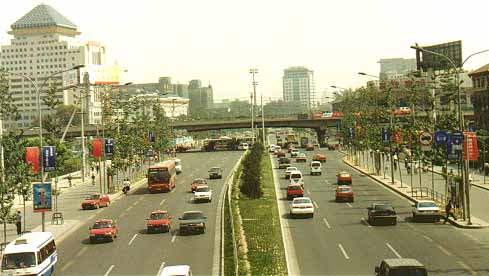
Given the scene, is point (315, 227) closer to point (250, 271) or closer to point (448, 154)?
point (448, 154)

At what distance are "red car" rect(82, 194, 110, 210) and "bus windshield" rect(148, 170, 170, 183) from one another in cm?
801

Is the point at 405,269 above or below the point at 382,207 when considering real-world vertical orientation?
above

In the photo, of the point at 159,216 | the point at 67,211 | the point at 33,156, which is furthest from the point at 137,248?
the point at 67,211

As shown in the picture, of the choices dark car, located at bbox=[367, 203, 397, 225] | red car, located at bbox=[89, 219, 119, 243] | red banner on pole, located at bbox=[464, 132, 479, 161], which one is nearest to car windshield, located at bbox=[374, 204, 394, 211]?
dark car, located at bbox=[367, 203, 397, 225]

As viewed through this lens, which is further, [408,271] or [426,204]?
[426,204]

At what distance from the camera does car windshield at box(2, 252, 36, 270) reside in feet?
97.3

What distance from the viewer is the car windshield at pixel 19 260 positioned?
2967 centimetres

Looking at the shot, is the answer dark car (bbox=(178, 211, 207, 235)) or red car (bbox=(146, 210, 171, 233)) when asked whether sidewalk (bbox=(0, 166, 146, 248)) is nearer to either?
red car (bbox=(146, 210, 171, 233))

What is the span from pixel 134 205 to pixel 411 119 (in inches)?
1040

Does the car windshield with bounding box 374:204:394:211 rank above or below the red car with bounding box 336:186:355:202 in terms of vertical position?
above

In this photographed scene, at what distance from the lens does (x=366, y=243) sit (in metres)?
37.4

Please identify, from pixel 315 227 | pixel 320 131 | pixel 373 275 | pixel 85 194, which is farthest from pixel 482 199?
pixel 320 131

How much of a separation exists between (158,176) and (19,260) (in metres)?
42.4

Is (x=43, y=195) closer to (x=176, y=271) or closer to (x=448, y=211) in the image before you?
(x=176, y=271)
